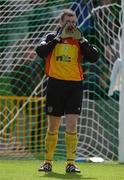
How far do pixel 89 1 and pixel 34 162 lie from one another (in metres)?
2.80

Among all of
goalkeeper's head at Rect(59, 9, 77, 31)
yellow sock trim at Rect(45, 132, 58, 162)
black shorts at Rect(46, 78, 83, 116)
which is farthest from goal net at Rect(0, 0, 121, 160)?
goalkeeper's head at Rect(59, 9, 77, 31)

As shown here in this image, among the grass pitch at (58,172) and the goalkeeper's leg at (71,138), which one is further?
the goalkeeper's leg at (71,138)

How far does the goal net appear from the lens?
28.9 ft

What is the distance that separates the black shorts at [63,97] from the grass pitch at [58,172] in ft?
1.69

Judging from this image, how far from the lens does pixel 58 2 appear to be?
9344 mm

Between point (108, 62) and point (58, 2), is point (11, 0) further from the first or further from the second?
point (108, 62)

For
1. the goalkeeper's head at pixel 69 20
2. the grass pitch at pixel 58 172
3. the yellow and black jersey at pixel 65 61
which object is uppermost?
the goalkeeper's head at pixel 69 20

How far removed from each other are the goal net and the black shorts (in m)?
2.55

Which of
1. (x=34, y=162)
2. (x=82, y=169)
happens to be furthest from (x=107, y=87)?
(x=82, y=169)

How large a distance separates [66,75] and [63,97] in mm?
183

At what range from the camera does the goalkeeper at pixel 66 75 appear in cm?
580

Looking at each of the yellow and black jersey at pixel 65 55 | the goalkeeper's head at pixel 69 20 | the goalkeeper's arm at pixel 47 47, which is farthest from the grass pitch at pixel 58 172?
the goalkeeper's head at pixel 69 20

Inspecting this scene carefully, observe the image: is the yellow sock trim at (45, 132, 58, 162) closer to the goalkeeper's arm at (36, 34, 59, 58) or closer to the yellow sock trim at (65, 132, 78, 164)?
the yellow sock trim at (65, 132, 78, 164)

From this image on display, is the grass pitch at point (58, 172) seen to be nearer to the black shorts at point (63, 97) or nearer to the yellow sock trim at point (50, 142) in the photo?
the yellow sock trim at point (50, 142)
